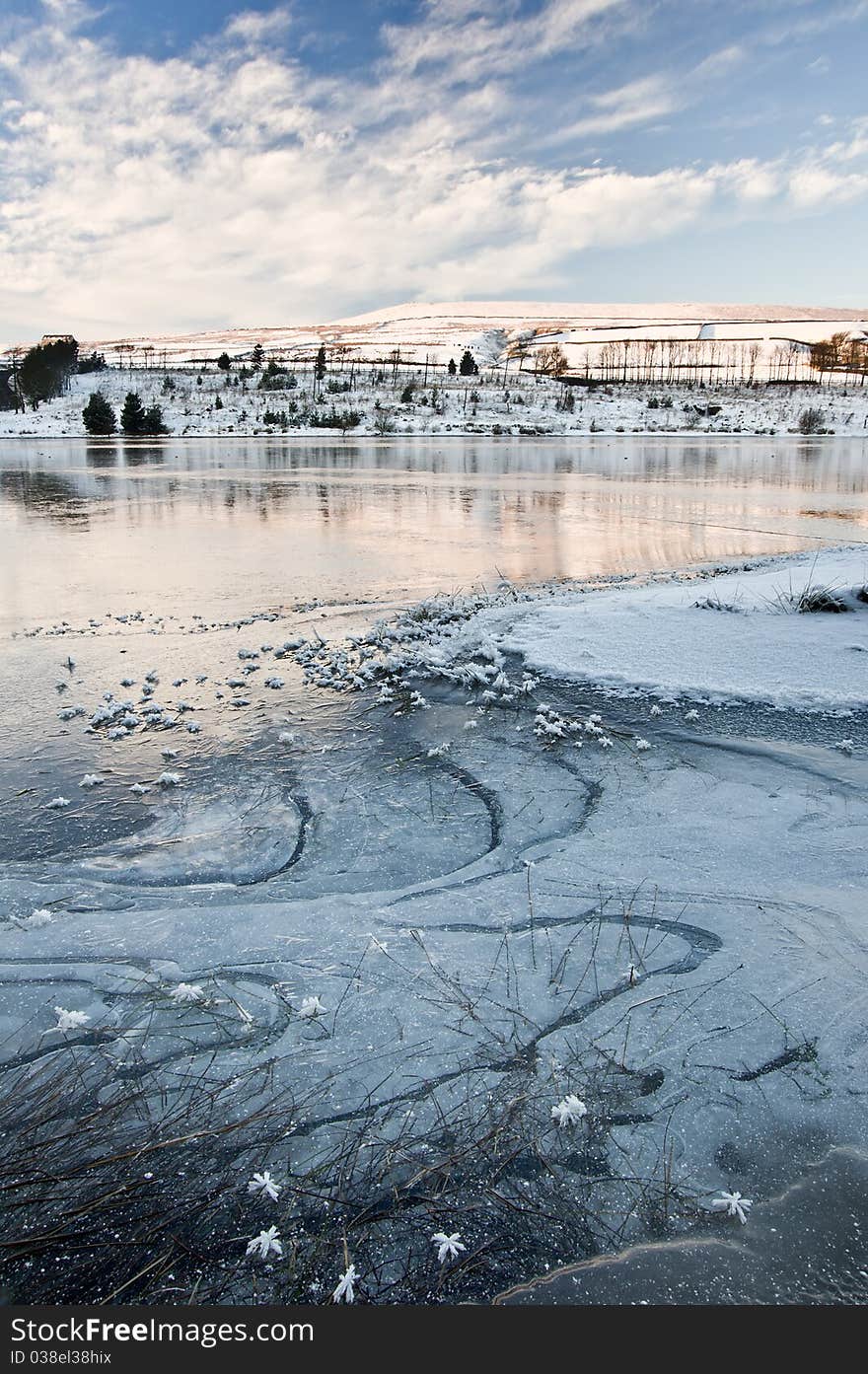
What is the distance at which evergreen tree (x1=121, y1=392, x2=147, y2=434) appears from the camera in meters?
Result: 43.2

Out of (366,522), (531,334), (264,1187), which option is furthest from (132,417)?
(531,334)

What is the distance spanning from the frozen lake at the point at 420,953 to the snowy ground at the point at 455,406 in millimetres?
43591

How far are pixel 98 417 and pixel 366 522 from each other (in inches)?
1496

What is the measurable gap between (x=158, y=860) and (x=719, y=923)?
2.44 m

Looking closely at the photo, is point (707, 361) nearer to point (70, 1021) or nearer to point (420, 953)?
point (420, 953)

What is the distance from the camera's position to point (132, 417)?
4338cm

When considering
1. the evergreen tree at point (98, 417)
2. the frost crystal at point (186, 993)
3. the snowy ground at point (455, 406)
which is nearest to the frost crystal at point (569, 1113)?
the frost crystal at point (186, 993)

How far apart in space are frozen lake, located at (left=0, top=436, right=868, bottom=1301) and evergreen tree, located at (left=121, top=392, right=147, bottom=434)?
4152 centimetres

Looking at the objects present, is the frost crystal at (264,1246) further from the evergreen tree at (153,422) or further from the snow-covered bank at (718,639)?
the evergreen tree at (153,422)

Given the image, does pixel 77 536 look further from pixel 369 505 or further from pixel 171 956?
pixel 171 956

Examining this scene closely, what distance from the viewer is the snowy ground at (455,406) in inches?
1913

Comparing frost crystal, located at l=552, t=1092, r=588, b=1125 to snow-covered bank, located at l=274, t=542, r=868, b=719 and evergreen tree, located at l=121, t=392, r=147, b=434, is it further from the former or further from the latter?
evergreen tree, located at l=121, t=392, r=147, b=434

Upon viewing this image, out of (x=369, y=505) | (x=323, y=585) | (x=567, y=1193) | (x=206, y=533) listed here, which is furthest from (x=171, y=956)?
(x=369, y=505)

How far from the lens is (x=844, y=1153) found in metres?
2.04
